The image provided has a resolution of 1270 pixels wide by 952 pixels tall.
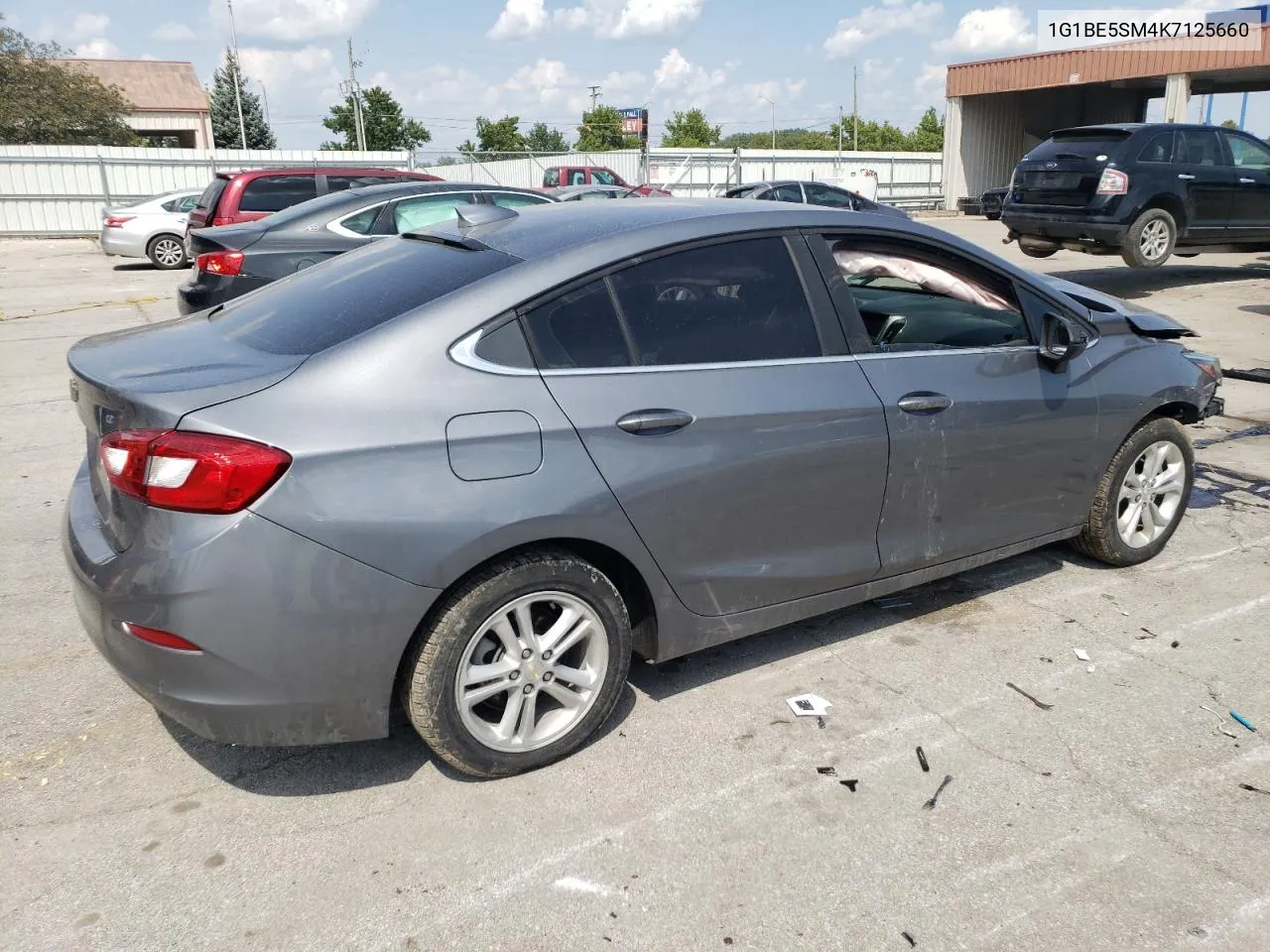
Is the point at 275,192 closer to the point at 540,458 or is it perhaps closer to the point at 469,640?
the point at 540,458

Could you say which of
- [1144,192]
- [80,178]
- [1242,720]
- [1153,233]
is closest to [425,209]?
[1242,720]

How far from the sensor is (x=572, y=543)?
3.02m

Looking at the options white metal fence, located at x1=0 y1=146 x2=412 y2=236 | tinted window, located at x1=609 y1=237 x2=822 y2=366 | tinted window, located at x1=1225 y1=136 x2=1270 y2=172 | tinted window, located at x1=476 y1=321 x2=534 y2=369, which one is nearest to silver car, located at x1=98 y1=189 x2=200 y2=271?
white metal fence, located at x1=0 y1=146 x2=412 y2=236

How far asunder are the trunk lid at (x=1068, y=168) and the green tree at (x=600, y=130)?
203 feet

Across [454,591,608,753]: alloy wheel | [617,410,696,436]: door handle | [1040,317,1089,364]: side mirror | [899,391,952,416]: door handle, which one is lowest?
[454,591,608,753]: alloy wheel

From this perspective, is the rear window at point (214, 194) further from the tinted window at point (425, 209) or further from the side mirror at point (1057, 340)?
the side mirror at point (1057, 340)

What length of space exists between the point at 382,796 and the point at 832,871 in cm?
131

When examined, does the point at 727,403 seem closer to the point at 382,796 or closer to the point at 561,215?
the point at 561,215

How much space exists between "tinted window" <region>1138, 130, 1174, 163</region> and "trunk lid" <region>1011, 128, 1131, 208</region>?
1.02ft

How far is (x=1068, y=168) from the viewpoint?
506 inches

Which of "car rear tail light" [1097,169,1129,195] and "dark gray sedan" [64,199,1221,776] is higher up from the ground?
"car rear tail light" [1097,169,1129,195]

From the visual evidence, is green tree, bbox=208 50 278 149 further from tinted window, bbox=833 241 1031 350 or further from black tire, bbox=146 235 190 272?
tinted window, bbox=833 241 1031 350

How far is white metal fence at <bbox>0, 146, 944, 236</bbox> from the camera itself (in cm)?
2814

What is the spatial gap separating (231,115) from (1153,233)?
71.3m
